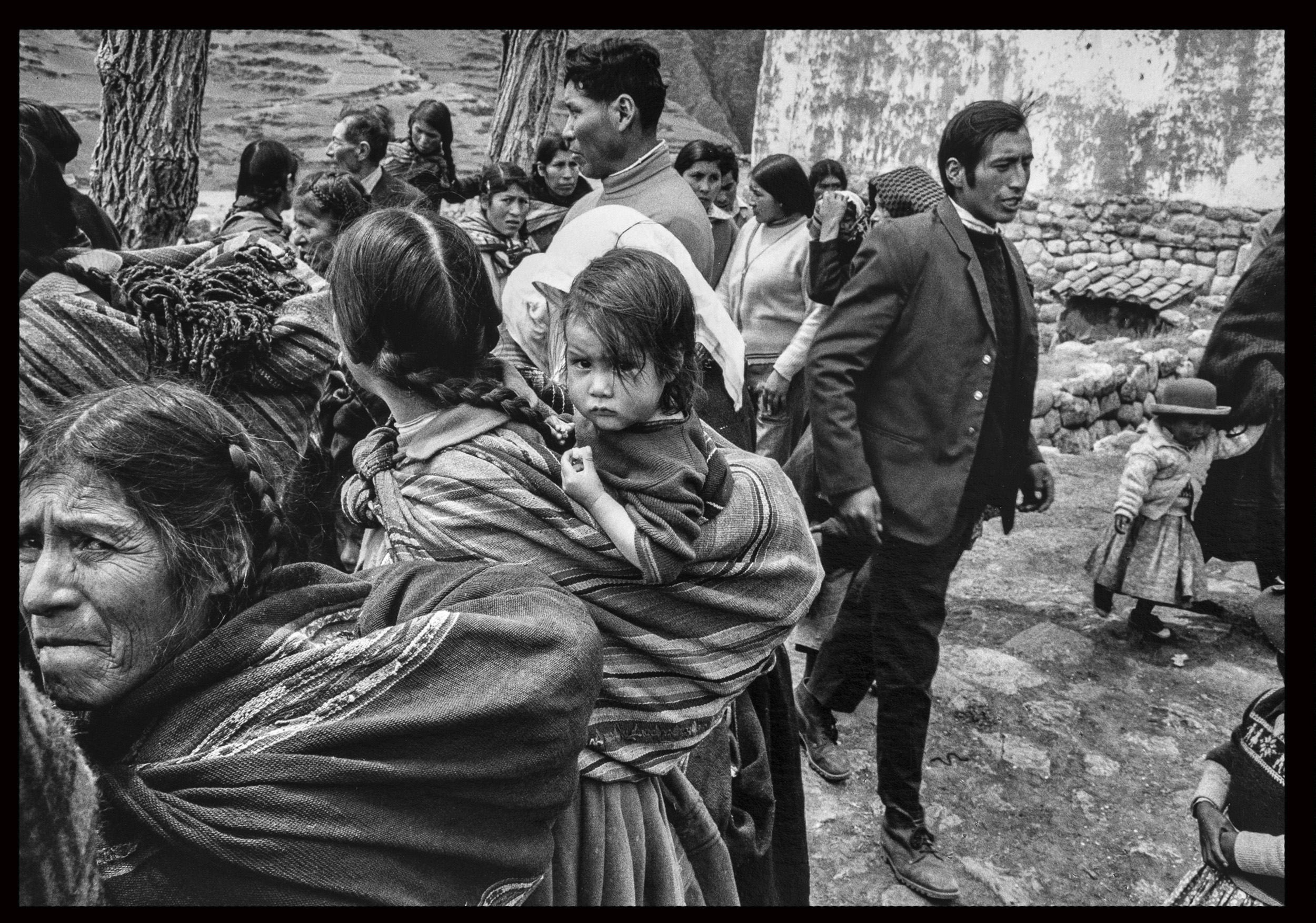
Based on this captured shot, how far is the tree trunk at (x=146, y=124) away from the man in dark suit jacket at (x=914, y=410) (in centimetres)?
360

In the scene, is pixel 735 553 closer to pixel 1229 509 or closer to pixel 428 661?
pixel 428 661

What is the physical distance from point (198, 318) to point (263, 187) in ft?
7.56

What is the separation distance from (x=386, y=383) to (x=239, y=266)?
105 cm

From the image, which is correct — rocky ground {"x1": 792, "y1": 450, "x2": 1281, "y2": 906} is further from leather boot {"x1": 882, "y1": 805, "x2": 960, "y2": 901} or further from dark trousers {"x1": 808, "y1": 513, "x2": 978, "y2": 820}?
dark trousers {"x1": 808, "y1": 513, "x2": 978, "y2": 820}

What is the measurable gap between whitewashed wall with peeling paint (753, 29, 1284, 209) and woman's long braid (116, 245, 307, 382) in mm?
10764

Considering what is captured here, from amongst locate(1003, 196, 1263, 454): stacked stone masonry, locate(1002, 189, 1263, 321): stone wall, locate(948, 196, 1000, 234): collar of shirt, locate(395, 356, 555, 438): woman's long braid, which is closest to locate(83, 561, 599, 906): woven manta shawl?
locate(395, 356, 555, 438): woman's long braid

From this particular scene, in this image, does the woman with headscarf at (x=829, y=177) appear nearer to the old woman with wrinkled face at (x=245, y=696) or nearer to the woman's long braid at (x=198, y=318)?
the woman's long braid at (x=198, y=318)

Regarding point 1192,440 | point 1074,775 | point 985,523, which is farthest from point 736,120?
point 1074,775

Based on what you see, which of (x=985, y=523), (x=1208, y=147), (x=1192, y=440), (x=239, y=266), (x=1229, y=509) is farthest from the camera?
(x=1208, y=147)

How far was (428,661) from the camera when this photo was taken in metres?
1.12

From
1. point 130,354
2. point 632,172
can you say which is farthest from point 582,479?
point 632,172

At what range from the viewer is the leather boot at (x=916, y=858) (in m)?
2.75

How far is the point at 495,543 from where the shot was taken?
1.53 metres

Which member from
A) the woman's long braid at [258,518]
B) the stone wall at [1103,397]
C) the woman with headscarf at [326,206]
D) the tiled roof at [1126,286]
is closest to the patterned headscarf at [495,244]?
the woman with headscarf at [326,206]
